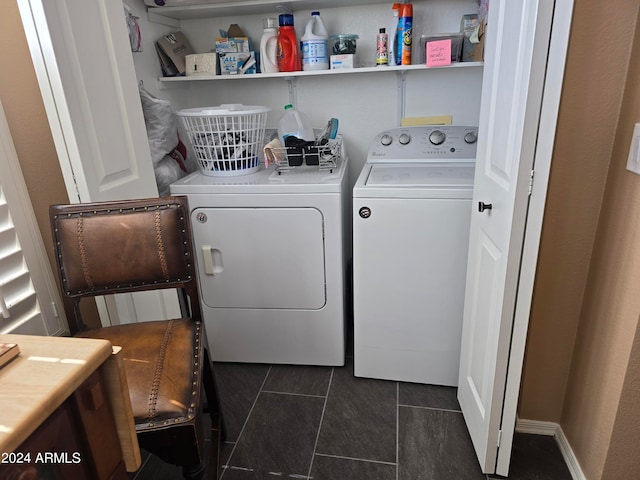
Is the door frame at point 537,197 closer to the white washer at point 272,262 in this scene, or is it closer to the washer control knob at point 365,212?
the washer control knob at point 365,212

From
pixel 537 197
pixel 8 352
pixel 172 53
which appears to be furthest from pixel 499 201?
pixel 172 53

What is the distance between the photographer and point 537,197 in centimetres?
109

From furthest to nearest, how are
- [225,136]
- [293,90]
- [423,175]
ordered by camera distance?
[293,90] < [225,136] < [423,175]

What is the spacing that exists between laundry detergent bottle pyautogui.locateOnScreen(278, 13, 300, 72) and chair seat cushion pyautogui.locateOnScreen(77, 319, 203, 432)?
1345 millimetres

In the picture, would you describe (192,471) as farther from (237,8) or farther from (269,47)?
(237,8)

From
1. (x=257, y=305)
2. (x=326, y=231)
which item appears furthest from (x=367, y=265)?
(x=257, y=305)

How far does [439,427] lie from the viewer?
171 cm

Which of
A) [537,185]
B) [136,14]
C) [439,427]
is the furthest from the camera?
[136,14]

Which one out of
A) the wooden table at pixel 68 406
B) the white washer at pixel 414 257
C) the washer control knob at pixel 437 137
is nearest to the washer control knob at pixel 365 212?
the white washer at pixel 414 257

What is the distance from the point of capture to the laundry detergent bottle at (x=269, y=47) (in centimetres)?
208

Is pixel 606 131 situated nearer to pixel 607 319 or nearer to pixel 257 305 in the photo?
pixel 607 319

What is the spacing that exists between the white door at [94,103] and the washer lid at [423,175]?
924 millimetres

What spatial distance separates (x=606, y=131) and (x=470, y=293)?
677 mm

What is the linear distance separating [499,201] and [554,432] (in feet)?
3.18
